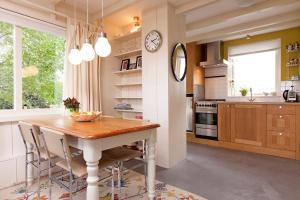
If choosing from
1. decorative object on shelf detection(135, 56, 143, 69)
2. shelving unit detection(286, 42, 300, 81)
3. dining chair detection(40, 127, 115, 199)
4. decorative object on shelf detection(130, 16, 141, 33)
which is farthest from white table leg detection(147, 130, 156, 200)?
shelving unit detection(286, 42, 300, 81)

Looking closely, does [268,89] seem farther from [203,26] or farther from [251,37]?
[203,26]

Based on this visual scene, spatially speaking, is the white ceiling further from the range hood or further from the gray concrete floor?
the gray concrete floor

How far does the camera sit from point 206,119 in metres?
4.46

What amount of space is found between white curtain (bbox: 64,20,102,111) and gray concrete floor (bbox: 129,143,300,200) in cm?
156

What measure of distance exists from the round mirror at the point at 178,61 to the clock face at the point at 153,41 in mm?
270

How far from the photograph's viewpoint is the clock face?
302cm

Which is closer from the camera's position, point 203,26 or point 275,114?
point 275,114

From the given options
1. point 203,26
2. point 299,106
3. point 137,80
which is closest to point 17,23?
point 137,80

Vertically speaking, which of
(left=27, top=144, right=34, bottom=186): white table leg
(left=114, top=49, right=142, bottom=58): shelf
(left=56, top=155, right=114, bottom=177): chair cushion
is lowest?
(left=27, top=144, right=34, bottom=186): white table leg

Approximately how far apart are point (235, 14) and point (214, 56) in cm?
153

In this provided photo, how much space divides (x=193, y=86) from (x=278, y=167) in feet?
7.81

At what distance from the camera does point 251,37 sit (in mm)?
4504

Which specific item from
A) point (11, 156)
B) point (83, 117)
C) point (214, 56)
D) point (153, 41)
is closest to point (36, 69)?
point (11, 156)

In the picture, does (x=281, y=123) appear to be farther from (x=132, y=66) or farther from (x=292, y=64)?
(x=132, y=66)
